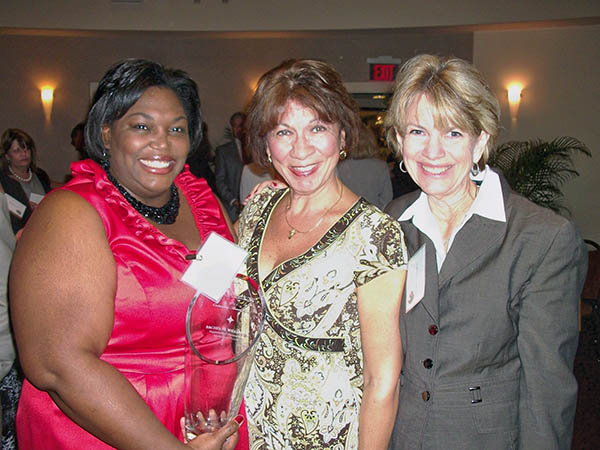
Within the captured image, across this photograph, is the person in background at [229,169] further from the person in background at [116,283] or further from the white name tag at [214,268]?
the white name tag at [214,268]

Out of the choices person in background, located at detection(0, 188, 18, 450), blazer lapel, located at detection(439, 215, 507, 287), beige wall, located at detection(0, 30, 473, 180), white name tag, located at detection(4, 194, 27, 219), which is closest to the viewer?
blazer lapel, located at detection(439, 215, 507, 287)

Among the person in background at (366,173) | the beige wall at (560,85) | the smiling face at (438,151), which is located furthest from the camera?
the beige wall at (560,85)

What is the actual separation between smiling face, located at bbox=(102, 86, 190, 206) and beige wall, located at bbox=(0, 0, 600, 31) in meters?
6.81

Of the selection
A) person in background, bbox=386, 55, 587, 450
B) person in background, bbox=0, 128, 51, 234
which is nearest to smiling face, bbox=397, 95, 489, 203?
person in background, bbox=386, 55, 587, 450

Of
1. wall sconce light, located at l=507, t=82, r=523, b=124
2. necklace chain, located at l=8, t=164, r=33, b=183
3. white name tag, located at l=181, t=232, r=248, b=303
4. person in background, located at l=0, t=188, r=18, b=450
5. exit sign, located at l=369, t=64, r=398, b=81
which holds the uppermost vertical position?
exit sign, located at l=369, t=64, r=398, b=81

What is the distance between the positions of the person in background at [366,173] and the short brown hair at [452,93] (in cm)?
237

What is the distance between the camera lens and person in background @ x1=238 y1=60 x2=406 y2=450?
1.64m

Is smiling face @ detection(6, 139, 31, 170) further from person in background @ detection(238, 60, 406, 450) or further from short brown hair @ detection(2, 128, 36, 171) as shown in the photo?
person in background @ detection(238, 60, 406, 450)

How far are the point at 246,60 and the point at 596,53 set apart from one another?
207 inches

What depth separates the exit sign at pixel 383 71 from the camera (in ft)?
28.6

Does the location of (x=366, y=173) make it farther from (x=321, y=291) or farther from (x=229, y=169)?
(x=321, y=291)

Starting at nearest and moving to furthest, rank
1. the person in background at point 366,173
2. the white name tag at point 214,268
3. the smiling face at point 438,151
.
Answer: the white name tag at point 214,268, the smiling face at point 438,151, the person in background at point 366,173

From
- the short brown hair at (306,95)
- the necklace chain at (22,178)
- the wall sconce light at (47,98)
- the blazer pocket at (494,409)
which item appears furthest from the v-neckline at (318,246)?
the wall sconce light at (47,98)

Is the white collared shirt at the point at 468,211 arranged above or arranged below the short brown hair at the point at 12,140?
below
